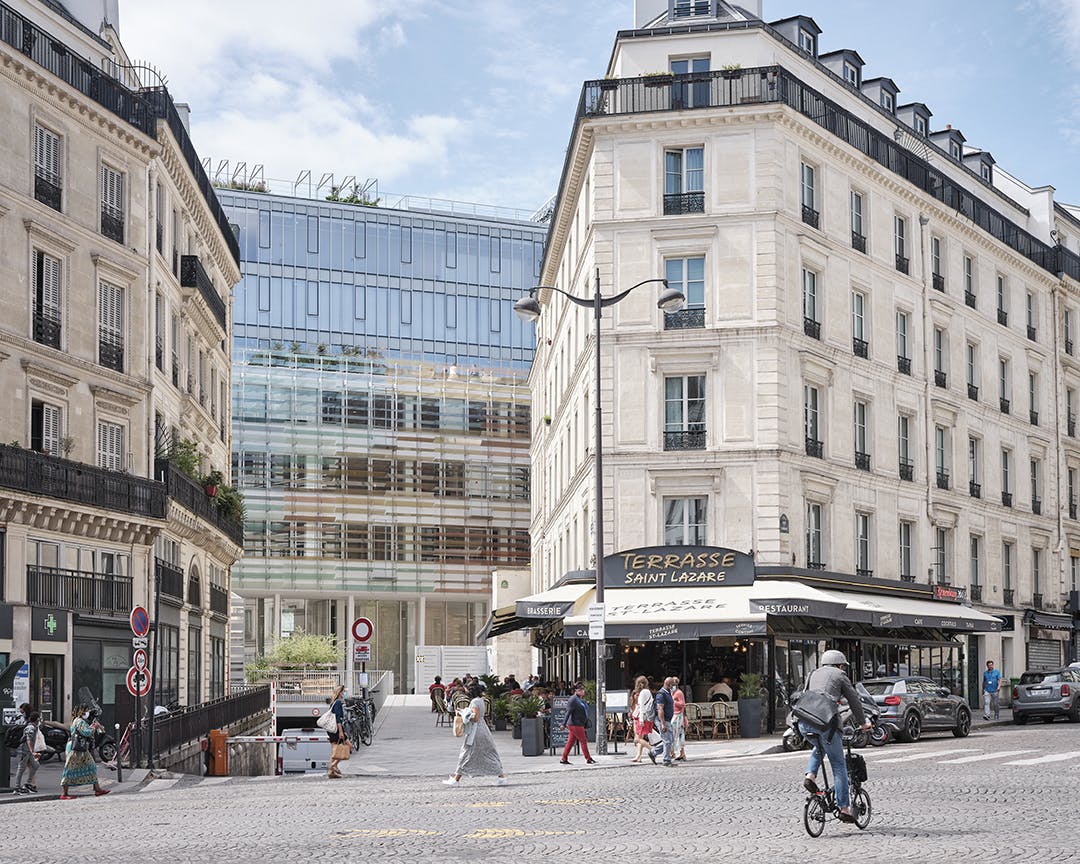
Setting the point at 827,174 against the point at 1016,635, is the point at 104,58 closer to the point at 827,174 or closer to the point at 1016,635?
the point at 827,174

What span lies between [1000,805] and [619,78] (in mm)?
26440

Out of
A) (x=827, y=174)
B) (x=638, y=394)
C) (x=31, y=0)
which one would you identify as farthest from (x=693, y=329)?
(x=31, y=0)

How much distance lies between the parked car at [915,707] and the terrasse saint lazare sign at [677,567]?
5.72m

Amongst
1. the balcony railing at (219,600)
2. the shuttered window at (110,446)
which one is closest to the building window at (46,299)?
the shuttered window at (110,446)

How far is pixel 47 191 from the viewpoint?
3494cm

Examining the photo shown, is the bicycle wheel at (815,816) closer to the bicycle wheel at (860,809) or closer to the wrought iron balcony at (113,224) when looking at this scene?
the bicycle wheel at (860,809)

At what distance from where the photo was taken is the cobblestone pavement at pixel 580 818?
1329 centimetres

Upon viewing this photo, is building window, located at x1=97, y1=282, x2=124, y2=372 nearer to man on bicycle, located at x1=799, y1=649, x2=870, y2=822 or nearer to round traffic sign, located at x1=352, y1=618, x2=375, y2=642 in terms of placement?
round traffic sign, located at x1=352, y1=618, x2=375, y2=642

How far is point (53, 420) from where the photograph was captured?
3497 cm

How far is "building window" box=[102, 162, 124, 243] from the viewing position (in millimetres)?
37156

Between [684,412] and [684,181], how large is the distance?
5773 mm

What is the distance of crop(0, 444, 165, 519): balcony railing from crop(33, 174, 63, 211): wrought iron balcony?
5749mm

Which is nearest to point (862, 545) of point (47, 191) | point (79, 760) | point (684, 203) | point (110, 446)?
point (684, 203)

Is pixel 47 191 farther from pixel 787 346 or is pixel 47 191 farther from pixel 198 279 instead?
pixel 787 346
